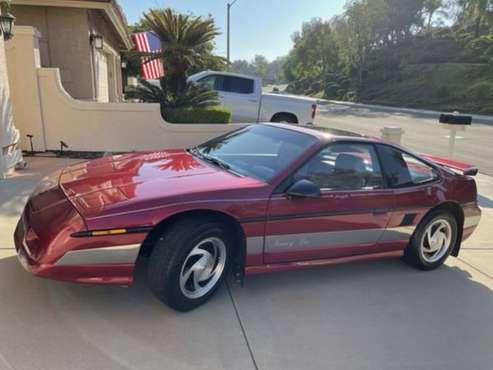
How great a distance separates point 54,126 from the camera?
8375 mm

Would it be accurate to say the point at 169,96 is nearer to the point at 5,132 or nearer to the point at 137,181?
the point at 5,132

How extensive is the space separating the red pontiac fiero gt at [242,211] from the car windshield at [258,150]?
0.05 feet

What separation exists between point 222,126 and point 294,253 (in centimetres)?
608

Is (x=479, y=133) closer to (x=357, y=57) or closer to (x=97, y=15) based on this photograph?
(x=97, y=15)

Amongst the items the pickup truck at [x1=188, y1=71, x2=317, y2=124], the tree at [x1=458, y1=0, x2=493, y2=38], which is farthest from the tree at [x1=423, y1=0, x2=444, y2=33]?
the pickup truck at [x1=188, y1=71, x2=317, y2=124]

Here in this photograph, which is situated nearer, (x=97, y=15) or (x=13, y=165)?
(x=13, y=165)

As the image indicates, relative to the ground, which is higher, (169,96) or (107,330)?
(169,96)

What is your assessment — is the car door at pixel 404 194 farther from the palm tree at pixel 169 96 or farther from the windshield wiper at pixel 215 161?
the palm tree at pixel 169 96

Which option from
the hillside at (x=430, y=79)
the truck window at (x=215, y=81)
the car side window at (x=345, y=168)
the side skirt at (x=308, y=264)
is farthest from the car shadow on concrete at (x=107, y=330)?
the hillside at (x=430, y=79)

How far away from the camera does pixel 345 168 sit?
3799mm

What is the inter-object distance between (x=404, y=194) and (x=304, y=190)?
1.26 meters

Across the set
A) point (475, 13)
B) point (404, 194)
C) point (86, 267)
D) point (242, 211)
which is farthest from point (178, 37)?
point (475, 13)

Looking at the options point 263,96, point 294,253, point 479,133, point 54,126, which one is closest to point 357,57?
point 479,133

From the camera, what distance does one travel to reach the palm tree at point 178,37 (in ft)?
34.3
